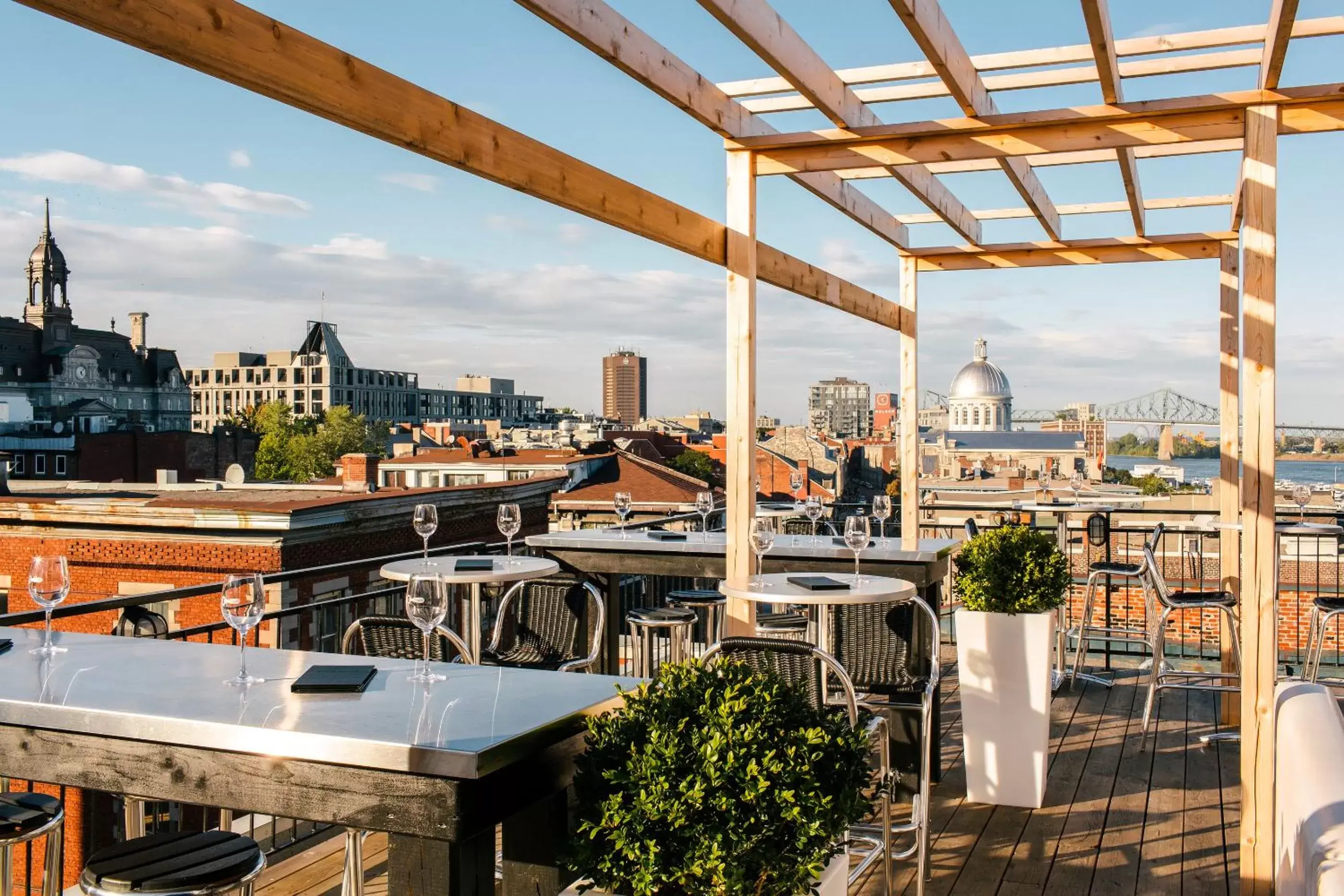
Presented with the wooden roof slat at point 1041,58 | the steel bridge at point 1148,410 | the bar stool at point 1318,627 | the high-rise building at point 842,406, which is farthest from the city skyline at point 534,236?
the high-rise building at point 842,406

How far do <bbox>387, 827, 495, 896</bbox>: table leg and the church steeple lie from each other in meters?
92.7

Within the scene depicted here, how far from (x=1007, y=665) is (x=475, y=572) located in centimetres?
231

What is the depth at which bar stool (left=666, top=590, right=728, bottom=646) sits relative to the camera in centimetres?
636

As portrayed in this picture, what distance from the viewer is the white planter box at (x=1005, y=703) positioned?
186 inches

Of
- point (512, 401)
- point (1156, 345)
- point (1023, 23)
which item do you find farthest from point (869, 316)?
point (512, 401)

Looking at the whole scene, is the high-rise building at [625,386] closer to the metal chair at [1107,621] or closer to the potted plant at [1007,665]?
the metal chair at [1107,621]

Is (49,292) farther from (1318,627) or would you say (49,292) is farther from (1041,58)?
(1041,58)

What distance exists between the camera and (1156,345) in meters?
58.9

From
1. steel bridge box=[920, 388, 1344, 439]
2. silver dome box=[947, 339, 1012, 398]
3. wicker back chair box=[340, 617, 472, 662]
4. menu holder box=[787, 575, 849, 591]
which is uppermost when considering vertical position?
silver dome box=[947, 339, 1012, 398]

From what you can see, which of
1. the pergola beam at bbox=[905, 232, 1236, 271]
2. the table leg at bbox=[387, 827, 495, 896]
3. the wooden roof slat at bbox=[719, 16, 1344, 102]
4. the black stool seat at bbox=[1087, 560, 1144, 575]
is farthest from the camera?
the black stool seat at bbox=[1087, 560, 1144, 575]

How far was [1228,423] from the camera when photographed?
6664 millimetres

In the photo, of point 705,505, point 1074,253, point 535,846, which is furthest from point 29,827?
point 1074,253

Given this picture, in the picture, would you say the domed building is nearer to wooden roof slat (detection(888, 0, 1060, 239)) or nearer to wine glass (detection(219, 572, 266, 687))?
wooden roof slat (detection(888, 0, 1060, 239))

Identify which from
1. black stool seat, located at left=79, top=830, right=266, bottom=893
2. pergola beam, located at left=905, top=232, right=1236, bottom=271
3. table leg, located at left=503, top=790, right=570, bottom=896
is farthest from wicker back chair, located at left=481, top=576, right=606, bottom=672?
pergola beam, located at left=905, top=232, right=1236, bottom=271
